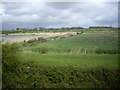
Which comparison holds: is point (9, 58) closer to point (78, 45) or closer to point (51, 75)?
point (51, 75)

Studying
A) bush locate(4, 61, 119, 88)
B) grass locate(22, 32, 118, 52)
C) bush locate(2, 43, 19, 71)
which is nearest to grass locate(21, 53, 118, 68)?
bush locate(4, 61, 119, 88)

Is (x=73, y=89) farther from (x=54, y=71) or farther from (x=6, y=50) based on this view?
(x=6, y=50)

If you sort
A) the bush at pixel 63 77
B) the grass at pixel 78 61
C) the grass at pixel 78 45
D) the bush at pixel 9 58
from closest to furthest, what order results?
the bush at pixel 63 77 < the bush at pixel 9 58 < the grass at pixel 78 61 < the grass at pixel 78 45

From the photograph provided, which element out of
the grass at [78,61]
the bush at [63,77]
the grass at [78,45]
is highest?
the grass at [78,45]

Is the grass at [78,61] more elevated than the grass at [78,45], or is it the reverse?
the grass at [78,45]

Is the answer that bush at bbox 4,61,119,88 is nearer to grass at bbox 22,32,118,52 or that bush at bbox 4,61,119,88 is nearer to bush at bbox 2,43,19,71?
bush at bbox 2,43,19,71

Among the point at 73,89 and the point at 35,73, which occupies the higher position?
the point at 35,73

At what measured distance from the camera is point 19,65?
7.95 metres

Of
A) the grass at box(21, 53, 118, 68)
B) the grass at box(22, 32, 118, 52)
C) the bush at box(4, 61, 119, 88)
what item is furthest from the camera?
the grass at box(22, 32, 118, 52)

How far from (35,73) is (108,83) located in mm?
4410

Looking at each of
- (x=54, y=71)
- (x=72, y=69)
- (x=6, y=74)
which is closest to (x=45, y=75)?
(x=54, y=71)

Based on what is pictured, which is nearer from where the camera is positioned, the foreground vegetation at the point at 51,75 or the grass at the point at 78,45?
the foreground vegetation at the point at 51,75

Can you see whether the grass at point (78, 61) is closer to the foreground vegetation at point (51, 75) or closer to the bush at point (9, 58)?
the foreground vegetation at point (51, 75)

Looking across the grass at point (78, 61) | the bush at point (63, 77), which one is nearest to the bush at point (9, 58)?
the bush at point (63, 77)
